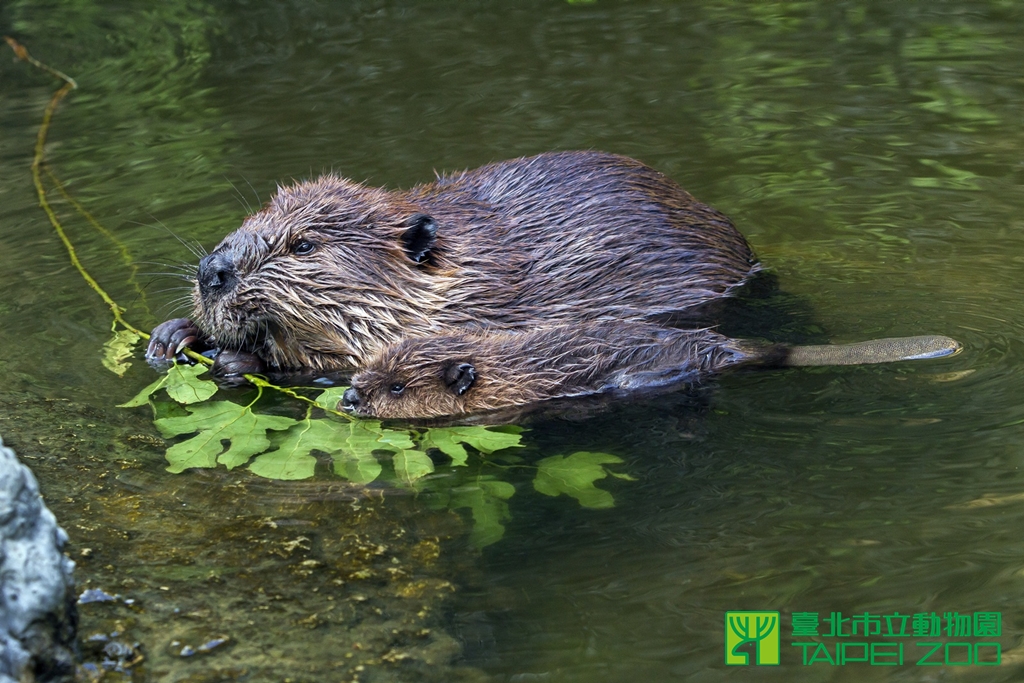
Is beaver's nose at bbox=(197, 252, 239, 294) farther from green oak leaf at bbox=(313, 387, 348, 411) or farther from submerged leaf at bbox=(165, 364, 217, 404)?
green oak leaf at bbox=(313, 387, 348, 411)

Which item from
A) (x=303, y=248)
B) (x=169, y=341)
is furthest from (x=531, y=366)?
(x=169, y=341)

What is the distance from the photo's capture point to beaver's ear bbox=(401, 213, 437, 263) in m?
4.77

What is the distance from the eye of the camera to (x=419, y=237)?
190 inches

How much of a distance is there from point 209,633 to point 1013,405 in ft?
8.90

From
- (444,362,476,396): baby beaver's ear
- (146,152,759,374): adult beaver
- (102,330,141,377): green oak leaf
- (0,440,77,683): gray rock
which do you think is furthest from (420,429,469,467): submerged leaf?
(0,440,77,683): gray rock

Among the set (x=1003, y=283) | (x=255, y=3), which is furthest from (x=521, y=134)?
(x=255, y=3)

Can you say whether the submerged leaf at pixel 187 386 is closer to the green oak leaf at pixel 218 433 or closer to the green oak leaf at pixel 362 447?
the green oak leaf at pixel 218 433

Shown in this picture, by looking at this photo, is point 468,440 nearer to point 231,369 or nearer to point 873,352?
point 231,369

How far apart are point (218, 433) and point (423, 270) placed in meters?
1.23

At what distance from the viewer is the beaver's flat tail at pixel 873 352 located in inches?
167

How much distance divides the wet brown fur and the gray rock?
197cm

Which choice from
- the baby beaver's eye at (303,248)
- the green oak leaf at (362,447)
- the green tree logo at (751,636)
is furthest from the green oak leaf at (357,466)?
the green tree logo at (751,636)

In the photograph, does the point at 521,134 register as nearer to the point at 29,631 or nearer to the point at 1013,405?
the point at 1013,405

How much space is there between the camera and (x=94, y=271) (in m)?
5.82
